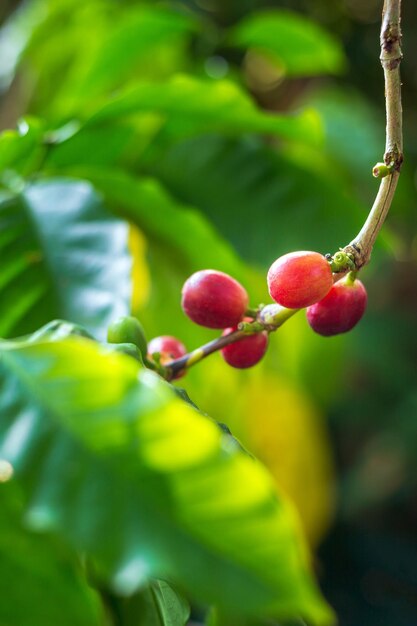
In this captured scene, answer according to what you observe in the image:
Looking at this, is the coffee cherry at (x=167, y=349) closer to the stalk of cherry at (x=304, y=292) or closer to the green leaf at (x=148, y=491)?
the stalk of cherry at (x=304, y=292)

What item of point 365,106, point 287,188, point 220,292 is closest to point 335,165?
point 365,106

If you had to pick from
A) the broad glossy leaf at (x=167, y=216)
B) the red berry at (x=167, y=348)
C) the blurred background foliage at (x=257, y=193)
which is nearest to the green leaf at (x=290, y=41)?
the blurred background foliage at (x=257, y=193)

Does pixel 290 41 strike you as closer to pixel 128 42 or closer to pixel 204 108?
pixel 128 42

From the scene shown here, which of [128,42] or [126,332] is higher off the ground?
[128,42]

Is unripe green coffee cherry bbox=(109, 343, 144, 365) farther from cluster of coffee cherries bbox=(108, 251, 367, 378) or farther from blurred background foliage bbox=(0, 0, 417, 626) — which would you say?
blurred background foliage bbox=(0, 0, 417, 626)

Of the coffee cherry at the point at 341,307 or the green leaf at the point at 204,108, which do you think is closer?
the coffee cherry at the point at 341,307

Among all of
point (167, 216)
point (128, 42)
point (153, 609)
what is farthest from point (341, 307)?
point (128, 42)

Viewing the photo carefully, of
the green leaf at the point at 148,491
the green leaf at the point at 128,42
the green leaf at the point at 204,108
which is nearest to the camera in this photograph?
the green leaf at the point at 148,491

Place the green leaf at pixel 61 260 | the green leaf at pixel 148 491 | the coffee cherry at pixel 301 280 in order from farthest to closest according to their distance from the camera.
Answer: the green leaf at pixel 61 260, the coffee cherry at pixel 301 280, the green leaf at pixel 148 491
